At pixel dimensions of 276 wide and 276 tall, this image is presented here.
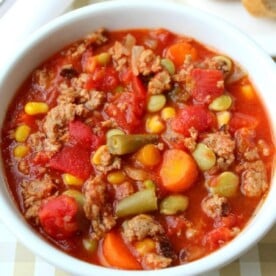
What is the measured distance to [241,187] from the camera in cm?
252

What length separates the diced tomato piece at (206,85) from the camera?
Result: 269cm

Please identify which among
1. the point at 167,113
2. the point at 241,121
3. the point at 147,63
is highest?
the point at 147,63

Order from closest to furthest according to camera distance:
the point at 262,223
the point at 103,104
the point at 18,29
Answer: the point at 262,223, the point at 103,104, the point at 18,29

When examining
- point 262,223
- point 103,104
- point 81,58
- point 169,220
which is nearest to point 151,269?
point 169,220

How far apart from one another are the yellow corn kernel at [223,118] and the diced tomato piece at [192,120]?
0.08ft

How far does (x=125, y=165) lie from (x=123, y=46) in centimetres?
58

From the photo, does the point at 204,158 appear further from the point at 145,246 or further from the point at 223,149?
the point at 145,246

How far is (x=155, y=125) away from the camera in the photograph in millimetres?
2629

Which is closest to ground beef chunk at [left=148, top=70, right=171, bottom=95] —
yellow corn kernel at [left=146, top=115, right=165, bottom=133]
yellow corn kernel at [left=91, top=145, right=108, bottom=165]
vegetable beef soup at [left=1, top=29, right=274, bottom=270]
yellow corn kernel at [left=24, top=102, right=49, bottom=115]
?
vegetable beef soup at [left=1, top=29, right=274, bottom=270]

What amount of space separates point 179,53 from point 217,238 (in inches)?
32.9

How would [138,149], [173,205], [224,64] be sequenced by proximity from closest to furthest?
[173,205], [138,149], [224,64]

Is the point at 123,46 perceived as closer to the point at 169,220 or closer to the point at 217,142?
the point at 217,142

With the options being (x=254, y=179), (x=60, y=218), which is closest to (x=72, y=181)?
(x=60, y=218)

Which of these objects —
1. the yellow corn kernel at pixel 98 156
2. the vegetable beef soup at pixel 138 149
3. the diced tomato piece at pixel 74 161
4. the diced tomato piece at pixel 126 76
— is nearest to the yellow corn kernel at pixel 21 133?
the vegetable beef soup at pixel 138 149
